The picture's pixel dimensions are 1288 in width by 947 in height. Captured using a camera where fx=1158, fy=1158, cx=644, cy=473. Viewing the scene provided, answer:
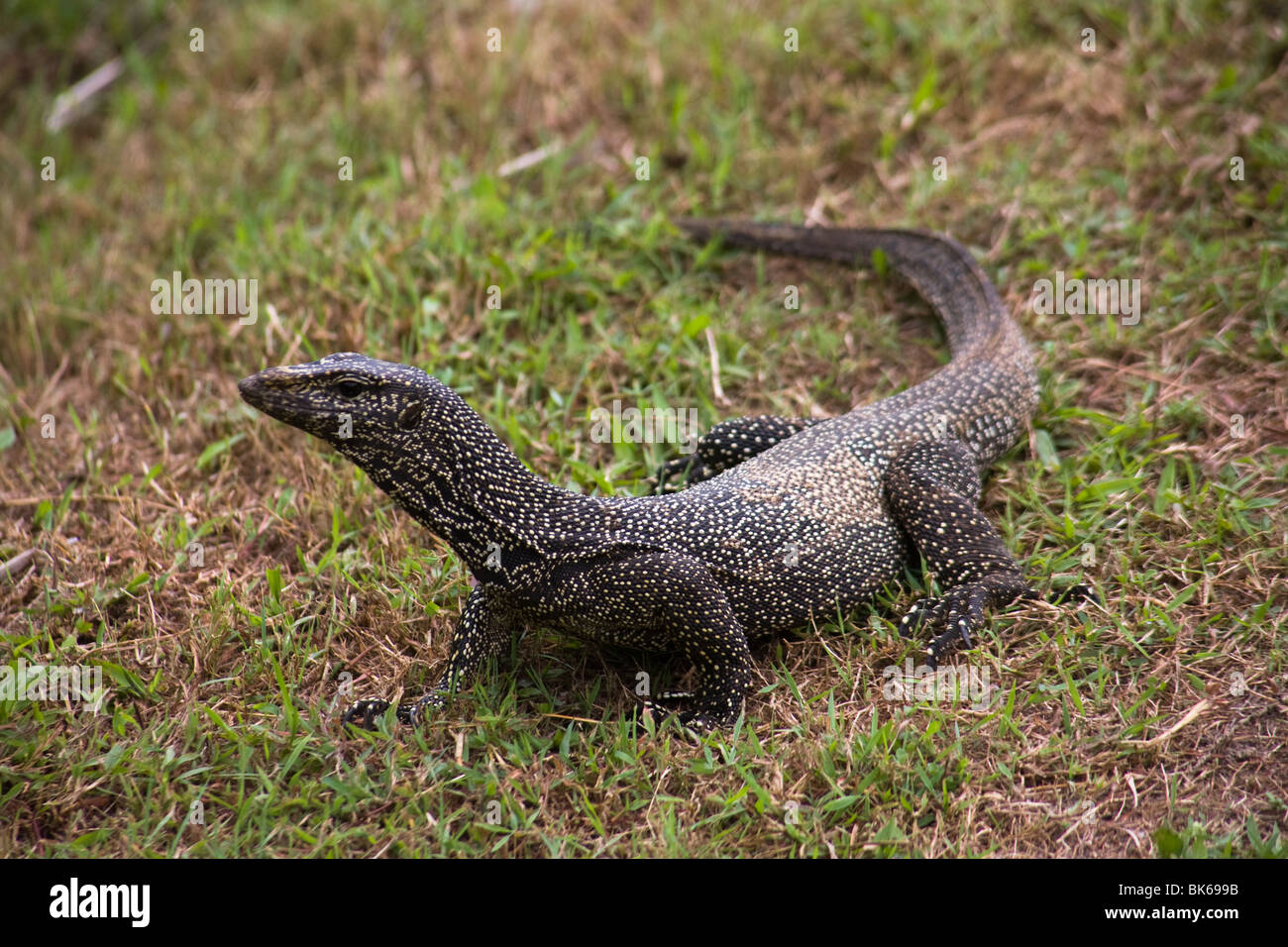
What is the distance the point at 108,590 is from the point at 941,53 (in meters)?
6.92

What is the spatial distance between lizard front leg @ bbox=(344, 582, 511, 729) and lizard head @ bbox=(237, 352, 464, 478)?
0.78 meters

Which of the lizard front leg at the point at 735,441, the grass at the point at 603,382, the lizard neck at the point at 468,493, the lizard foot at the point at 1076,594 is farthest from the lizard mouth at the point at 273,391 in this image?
the lizard foot at the point at 1076,594

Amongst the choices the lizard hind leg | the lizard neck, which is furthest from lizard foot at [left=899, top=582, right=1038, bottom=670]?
the lizard neck

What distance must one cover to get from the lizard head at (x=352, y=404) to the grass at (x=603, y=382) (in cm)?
111

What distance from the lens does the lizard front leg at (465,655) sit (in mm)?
5055

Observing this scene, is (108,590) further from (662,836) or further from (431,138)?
(431,138)

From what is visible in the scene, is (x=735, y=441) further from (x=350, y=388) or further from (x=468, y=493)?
(x=350, y=388)

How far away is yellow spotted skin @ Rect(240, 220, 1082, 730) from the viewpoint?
190 inches

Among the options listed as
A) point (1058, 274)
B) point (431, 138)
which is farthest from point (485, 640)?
point (431, 138)

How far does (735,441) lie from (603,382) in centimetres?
116

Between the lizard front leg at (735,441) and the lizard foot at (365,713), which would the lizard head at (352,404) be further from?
the lizard front leg at (735,441)

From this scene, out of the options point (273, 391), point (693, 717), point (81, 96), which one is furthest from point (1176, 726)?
point (81, 96)

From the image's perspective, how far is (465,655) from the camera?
518 centimetres

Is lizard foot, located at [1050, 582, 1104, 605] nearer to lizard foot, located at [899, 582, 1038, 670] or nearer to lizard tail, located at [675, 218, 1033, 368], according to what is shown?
lizard foot, located at [899, 582, 1038, 670]
